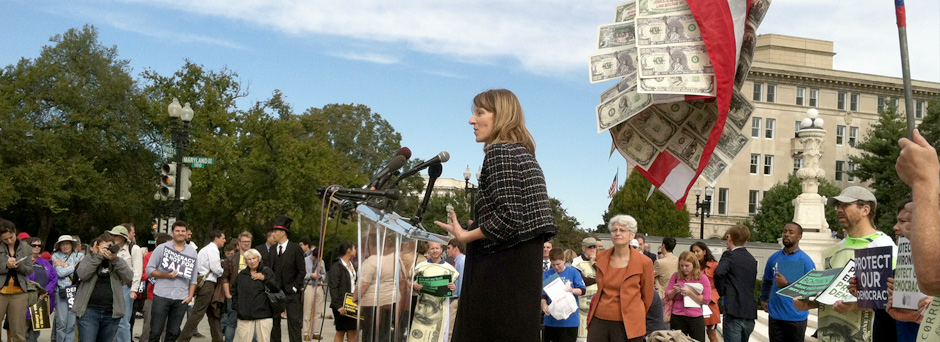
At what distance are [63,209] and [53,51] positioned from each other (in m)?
12.1

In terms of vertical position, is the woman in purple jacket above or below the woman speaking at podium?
below

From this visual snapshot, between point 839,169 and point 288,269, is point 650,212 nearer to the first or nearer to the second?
point 839,169

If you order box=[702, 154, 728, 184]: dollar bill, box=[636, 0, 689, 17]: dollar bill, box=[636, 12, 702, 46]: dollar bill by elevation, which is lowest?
box=[702, 154, 728, 184]: dollar bill

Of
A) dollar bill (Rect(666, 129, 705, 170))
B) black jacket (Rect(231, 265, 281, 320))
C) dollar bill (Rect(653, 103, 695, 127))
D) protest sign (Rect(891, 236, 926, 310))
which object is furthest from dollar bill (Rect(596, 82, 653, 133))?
black jacket (Rect(231, 265, 281, 320))

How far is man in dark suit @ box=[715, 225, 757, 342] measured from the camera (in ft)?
37.7

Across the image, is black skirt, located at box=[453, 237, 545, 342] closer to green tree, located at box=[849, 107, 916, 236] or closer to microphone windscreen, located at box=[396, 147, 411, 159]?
microphone windscreen, located at box=[396, 147, 411, 159]

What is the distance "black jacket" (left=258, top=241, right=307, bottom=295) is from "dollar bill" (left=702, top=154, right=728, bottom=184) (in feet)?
28.8

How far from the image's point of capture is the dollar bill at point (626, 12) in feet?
17.4

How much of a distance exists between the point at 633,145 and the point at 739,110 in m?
0.67

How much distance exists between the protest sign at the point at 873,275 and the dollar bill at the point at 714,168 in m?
1.15

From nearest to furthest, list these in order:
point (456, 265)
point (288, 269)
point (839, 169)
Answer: point (456, 265)
point (288, 269)
point (839, 169)

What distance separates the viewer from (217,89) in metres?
51.8

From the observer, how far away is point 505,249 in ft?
14.5

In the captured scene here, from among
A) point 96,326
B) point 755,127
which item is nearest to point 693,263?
point 96,326
